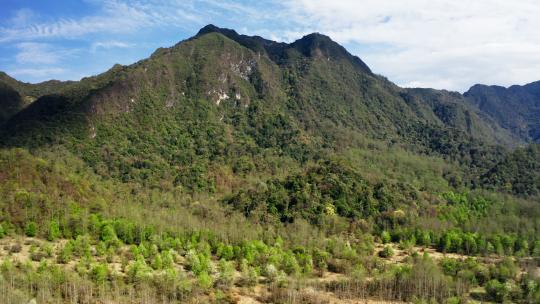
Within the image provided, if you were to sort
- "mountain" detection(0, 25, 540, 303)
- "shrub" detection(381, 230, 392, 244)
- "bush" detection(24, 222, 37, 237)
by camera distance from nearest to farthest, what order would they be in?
"mountain" detection(0, 25, 540, 303) → "bush" detection(24, 222, 37, 237) → "shrub" detection(381, 230, 392, 244)

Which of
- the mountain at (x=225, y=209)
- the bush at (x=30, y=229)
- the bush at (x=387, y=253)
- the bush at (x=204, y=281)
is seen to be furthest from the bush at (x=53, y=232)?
the bush at (x=387, y=253)

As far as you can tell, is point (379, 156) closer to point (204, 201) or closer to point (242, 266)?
point (204, 201)

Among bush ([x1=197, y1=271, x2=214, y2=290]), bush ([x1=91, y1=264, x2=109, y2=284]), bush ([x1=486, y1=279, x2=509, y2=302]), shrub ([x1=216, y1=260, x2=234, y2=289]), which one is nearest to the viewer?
bush ([x1=91, y1=264, x2=109, y2=284])

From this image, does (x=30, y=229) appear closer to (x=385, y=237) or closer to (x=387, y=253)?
(x=387, y=253)

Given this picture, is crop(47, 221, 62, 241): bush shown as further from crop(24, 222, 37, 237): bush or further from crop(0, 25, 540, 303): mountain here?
crop(24, 222, 37, 237): bush

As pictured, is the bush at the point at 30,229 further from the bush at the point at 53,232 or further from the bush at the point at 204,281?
the bush at the point at 204,281

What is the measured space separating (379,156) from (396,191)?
49.3 m

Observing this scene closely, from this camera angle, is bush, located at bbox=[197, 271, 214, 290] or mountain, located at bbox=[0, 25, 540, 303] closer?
bush, located at bbox=[197, 271, 214, 290]

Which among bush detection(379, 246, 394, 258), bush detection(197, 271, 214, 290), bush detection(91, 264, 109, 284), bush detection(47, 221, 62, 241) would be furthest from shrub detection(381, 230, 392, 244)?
bush detection(47, 221, 62, 241)

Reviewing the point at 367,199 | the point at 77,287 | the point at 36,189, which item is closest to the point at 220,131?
the point at 367,199

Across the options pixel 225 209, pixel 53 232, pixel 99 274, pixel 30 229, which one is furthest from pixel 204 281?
pixel 225 209

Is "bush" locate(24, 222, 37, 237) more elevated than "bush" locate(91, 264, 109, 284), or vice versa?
"bush" locate(24, 222, 37, 237)

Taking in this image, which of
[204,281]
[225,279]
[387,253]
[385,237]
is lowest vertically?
[387,253]

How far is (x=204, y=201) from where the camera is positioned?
132 m
